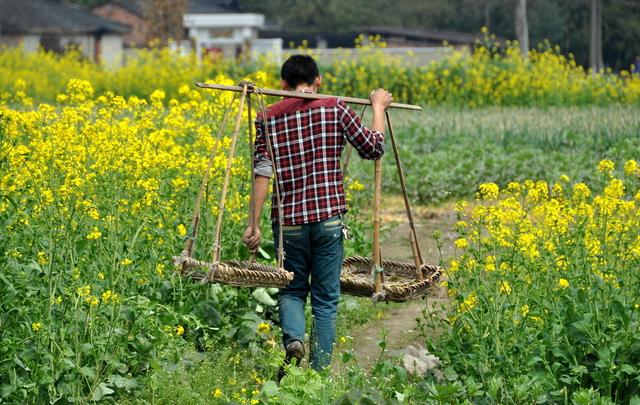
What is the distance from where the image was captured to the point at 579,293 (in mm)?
6086

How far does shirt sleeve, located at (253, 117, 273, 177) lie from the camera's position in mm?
6303

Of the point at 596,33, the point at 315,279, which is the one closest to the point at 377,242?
the point at 315,279

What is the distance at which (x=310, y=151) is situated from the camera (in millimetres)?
6281

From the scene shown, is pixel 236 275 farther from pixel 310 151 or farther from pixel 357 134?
pixel 357 134

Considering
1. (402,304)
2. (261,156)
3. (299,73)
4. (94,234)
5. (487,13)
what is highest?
(487,13)

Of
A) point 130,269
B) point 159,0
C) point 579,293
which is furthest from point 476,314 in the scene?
point 159,0

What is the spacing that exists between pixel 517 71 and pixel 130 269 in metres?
17.1

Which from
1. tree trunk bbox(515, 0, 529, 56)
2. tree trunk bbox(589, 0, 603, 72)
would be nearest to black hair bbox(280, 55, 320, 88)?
tree trunk bbox(515, 0, 529, 56)

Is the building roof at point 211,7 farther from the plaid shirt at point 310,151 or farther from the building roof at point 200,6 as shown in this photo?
the plaid shirt at point 310,151

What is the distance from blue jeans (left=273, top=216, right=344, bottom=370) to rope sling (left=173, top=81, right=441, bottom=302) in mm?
150

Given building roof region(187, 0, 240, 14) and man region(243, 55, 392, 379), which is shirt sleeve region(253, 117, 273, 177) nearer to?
man region(243, 55, 392, 379)

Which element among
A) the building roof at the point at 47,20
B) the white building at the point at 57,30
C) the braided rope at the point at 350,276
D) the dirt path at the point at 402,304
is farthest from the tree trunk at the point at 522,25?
the braided rope at the point at 350,276

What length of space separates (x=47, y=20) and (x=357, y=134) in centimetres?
5340

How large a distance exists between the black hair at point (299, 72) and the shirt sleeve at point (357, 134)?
193mm
